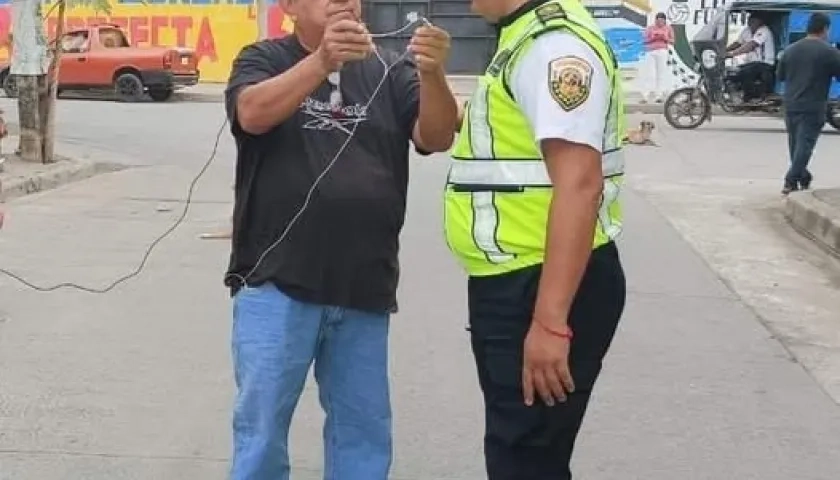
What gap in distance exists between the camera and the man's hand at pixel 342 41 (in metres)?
2.74

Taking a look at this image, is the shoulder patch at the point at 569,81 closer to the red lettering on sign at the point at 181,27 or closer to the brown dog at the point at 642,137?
the brown dog at the point at 642,137

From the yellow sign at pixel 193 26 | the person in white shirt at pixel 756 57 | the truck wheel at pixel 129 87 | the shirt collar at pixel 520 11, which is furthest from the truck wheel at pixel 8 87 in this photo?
the shirt collar at pixel 520 11

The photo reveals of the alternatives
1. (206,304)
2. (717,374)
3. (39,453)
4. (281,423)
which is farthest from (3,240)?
(281,423)

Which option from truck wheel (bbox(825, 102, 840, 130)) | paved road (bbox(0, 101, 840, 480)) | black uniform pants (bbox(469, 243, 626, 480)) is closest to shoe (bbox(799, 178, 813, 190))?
paved road (bbox(0, 101, 840, 480))

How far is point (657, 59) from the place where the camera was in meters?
25.5

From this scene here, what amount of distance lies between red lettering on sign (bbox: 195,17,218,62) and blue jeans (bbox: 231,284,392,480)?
26685 millimetres

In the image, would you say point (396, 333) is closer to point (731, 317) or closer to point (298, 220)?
point (731, 317)

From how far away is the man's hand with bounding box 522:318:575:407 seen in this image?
8.23ft

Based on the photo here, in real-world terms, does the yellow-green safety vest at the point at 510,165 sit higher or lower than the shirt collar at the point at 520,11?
lower

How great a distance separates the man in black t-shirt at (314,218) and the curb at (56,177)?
8110 millimetres

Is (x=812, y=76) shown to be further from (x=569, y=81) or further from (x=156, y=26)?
(x=156, y=26)

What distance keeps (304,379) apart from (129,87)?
72.1 ft

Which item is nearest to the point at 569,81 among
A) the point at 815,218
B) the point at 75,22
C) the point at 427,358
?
the point at 427,358

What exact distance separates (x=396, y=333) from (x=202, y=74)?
79.0 ft
